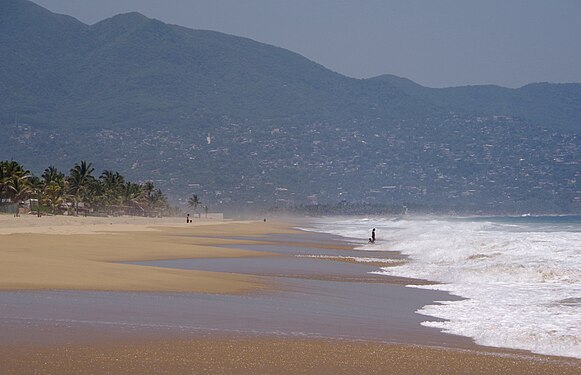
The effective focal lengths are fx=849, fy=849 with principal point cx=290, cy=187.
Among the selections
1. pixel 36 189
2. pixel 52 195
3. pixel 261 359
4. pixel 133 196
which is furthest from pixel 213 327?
pixel 133 196

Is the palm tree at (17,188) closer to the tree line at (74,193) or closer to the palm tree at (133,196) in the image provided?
the tree line at (74,193)

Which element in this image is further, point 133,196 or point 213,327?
point 133,196

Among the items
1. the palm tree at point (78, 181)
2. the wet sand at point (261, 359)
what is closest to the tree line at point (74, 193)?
the palm tree at point (78, 181)

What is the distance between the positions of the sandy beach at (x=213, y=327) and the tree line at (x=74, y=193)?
59.3m

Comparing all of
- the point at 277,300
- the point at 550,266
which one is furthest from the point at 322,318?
the point at 550,266

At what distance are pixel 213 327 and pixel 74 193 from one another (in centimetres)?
9636

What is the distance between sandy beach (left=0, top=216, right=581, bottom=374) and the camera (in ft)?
34.3

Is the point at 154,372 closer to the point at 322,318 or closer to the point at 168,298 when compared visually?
the point at 322,318

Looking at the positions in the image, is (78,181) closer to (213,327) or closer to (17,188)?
(17,188)

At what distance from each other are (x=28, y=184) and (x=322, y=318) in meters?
76.6

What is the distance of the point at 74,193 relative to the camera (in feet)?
348

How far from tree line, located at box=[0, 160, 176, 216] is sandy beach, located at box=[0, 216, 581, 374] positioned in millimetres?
59312

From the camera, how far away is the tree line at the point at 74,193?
83125mm

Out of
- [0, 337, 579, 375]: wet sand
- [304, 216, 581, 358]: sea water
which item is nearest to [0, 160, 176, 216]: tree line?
[304, 216, 581, 358]: sea water
